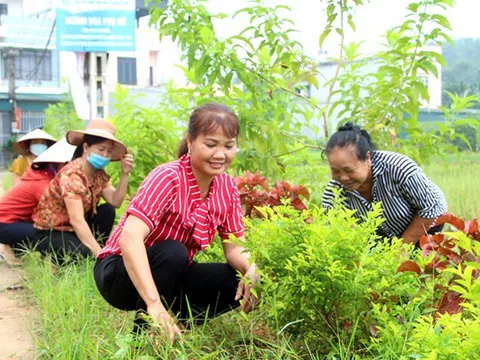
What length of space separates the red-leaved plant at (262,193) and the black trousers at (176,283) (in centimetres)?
102

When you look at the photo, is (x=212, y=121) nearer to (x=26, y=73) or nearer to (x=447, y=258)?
(x=447, y=258)

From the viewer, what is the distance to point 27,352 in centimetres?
349

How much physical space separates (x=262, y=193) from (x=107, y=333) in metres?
1.46

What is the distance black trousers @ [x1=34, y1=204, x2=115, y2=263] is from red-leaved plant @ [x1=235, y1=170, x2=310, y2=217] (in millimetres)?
1096


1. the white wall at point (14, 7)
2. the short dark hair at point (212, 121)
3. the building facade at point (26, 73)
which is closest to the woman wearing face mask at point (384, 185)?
the short dark hair at point (212, 121)

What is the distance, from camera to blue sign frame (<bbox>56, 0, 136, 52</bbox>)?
12.7 m

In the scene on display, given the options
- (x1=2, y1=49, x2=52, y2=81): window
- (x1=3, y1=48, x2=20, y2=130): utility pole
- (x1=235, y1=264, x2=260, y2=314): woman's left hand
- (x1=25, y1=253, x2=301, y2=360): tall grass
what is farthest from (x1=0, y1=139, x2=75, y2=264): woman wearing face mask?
(x1=2, y1=49, x2=52, y2=81): window

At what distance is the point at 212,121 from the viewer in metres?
3.02

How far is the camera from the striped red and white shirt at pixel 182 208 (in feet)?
9.78

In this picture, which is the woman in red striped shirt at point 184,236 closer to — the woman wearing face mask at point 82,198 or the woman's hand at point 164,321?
the woman's hand at point 164,321

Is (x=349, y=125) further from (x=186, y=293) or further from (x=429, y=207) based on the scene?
(x=186, y=293)

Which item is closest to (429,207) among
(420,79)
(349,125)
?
(349,125)

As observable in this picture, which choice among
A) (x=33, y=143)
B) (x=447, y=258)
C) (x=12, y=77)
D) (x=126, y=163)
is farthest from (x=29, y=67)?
(x=447, y=258)

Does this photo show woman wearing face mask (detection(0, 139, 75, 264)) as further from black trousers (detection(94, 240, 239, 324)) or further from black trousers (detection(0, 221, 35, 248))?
black trousers (detection(94, 240, 239, 324))
